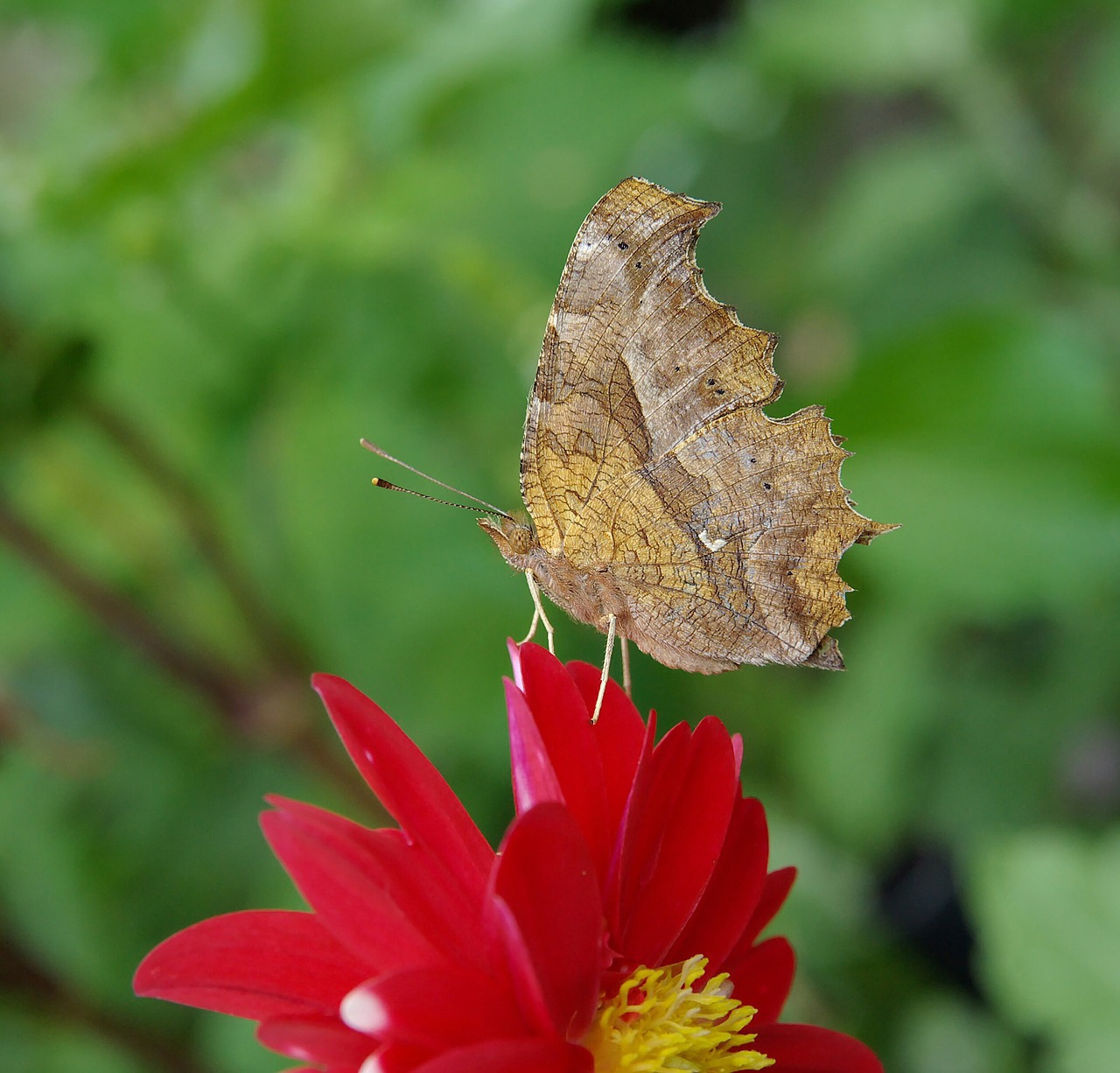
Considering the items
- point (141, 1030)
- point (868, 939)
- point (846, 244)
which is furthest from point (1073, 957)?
point (846, 244)

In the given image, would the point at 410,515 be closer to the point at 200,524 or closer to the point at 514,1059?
the point at 200,524

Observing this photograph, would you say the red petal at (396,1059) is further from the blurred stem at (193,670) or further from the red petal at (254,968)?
the blurred stem at (193,670)

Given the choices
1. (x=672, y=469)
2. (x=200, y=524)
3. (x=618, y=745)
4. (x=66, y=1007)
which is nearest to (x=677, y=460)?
(x=672, y=469)

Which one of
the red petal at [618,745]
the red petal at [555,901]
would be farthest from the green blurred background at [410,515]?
the red petal at [555,901]

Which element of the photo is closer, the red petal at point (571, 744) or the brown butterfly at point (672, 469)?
the red petal at point (571, 744)

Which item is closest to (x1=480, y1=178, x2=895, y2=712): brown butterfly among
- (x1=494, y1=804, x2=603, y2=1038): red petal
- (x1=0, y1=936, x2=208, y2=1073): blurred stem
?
(x1=494, y1=804, x2=603, y2=1038): red petal

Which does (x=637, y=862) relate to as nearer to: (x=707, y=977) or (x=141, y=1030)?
(x=707, y=977)
